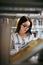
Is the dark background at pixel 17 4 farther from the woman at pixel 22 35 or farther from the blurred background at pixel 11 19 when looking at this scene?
the woman at pixel 22 35

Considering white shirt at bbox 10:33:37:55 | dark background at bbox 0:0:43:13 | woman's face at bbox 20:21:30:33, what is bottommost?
white shirt at bbox 10:33:37:55

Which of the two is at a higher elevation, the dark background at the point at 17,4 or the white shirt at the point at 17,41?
the dark background at the point at 17,4

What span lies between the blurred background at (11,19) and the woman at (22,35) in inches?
1.4

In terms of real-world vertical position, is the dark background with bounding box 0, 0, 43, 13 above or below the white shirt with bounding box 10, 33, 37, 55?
above

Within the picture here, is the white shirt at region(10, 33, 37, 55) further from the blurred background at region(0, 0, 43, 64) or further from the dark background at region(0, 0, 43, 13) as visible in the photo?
the dark background at region(0, 0, 43, 13)

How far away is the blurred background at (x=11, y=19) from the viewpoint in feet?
3.81

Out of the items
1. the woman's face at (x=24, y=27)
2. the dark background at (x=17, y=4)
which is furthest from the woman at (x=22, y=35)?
the dark background at (x=17, y=4)

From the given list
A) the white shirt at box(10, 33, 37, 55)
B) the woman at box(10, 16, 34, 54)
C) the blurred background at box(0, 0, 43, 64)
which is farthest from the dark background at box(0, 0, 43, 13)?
the white shirt at box(10, 33, 37, 55)

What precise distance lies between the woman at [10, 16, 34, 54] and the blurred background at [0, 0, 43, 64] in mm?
36

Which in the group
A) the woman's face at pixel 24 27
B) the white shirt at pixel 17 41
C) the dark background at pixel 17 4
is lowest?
the white shirt at pixel 17 41

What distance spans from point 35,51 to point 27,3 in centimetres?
44

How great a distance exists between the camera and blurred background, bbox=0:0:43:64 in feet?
3.81

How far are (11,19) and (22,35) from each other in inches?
7.3

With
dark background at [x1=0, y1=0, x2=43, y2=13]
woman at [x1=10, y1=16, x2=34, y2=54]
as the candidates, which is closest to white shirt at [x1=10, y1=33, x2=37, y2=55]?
woman at [x1=10, y1=16, x2=34, y2=54]
